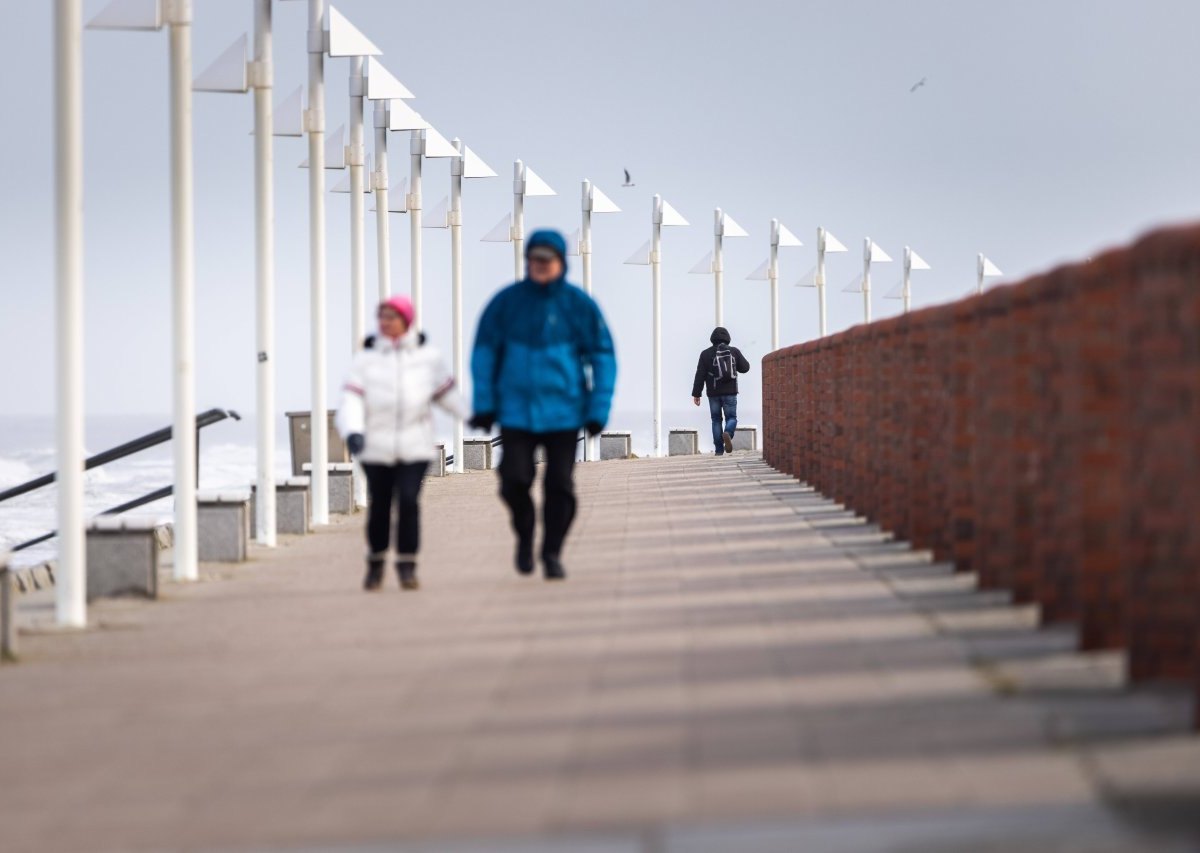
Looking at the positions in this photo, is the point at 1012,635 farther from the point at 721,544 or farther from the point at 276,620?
the point at 721,544

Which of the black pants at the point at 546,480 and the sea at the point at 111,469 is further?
the sea at the point at 111,469

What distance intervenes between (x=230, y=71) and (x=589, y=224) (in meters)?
25.3

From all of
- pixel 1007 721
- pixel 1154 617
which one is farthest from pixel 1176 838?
pixel 1154 617

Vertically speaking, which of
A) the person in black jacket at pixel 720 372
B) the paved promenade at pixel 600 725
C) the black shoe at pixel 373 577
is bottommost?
the paved promenade at pixel 600 725

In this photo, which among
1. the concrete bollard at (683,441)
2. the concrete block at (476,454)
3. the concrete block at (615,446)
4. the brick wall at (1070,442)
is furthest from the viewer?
the concrete bollard at (683,441)

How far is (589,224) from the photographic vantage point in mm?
42875

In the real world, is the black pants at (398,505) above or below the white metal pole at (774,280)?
below

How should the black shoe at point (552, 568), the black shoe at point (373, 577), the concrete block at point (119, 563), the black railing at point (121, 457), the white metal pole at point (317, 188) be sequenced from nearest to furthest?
the black shoe at point (552, 568) < the black shoe at point (373, 577) < the concrete block at point (119, 563) < the black railing at point (121, 457) < the white metal pole at point (317, 188)

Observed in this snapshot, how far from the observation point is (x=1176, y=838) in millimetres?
5117

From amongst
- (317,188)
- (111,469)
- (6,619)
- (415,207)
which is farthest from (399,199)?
(111,469)

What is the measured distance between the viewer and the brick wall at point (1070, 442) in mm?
6961

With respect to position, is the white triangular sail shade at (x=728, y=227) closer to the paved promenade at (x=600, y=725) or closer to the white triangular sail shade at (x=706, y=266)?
the white triangular sail shade at (x=706, y=266)

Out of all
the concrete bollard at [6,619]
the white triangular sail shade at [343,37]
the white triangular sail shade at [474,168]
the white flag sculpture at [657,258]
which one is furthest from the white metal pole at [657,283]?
the concrete bollard at [6,619]

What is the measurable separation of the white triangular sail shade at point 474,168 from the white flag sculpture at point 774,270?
1868 cm
